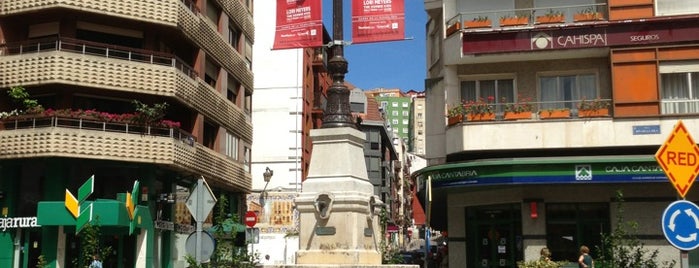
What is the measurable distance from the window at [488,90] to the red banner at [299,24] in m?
9.59

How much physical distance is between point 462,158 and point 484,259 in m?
3.65

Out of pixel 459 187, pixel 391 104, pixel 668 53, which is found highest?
pixel 391 104

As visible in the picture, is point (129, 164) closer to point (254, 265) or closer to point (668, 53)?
point (254, 265)

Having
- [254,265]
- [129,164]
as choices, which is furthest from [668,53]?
[129,164]

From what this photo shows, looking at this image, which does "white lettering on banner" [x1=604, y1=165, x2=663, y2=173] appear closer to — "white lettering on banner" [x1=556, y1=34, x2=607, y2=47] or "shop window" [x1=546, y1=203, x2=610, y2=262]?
"shop window" [x1=546, y1=203, x2=610, y2=262]

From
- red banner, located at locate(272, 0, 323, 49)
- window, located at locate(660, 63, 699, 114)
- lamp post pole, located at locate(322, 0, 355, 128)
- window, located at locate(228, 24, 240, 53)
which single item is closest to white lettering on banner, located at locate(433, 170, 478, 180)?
window, located at locate(660, 63, 699, 114)

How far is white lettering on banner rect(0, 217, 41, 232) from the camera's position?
28531mm

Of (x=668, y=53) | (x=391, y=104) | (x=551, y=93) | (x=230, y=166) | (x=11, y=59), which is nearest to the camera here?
(x=668, y=53)

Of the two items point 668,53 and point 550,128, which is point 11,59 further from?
point 668,53

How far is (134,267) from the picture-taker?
30.4 m

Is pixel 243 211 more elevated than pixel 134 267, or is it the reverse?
pixel 243 211

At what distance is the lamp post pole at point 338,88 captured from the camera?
17672 millimetres

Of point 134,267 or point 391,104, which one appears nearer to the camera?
point 134,267

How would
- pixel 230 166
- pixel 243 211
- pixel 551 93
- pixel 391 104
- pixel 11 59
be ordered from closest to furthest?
1. pixel 551 93
2. pixel 11 59
3. pixel 230 166
4. pixel 243 211
5. pixel 391 104
